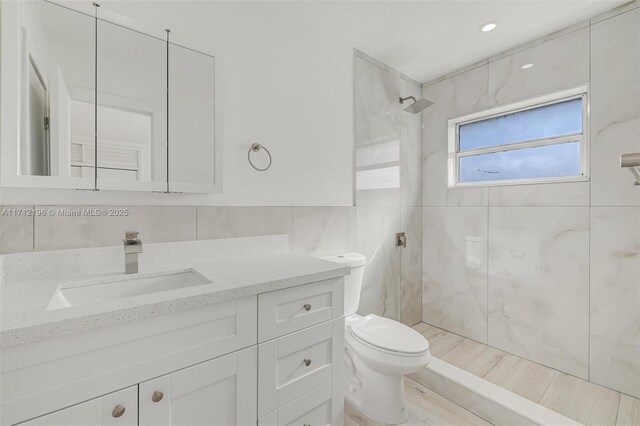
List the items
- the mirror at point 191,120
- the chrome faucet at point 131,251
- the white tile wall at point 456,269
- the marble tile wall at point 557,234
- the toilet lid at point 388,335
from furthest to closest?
the white tile wall at point 456,269, the marble tile wall at point 557,234, the toilet lid at point 388,335, the mirror at point 191,120, the chrome faucet at point 131,251

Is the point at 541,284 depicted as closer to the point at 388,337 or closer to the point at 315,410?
the point at 388,337

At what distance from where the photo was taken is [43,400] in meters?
0.74

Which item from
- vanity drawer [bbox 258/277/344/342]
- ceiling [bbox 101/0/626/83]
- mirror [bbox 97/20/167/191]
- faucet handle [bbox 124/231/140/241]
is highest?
ceiling [bbox 101/0/626/83]

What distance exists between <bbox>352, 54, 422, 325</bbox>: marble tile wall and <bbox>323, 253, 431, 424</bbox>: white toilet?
41cm

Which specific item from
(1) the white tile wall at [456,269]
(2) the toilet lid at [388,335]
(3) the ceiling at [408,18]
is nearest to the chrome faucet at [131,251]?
(3) the ceiling at [408,18]

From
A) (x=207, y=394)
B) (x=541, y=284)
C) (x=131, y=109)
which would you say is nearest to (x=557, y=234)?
(x=541, y=284)

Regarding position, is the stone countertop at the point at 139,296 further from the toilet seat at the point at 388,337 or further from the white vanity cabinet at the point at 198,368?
the toilet seat at the point at 388,337

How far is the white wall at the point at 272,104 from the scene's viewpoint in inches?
57.2

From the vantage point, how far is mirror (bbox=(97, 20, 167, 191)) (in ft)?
4.09

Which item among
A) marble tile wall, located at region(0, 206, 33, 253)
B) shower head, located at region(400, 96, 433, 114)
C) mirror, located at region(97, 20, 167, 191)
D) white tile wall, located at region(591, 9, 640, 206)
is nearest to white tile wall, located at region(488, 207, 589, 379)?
white tile wall, located at region(591, 9, 640, 206)

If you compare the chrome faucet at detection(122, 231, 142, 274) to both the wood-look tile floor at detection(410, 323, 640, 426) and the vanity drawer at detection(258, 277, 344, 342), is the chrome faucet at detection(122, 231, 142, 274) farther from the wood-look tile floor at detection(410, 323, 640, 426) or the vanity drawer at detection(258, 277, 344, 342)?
the wood-look tile floor at detection(410, 323, 640, 426)

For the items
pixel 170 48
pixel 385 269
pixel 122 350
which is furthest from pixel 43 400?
pixel 385 269

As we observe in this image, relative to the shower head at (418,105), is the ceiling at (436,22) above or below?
above

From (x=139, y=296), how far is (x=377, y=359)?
119 centimetres
